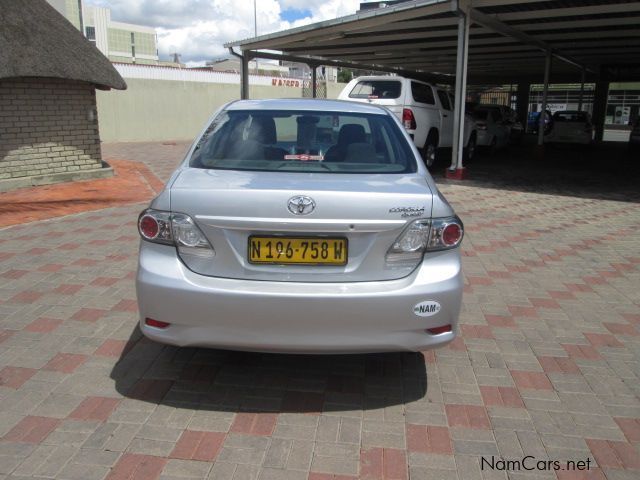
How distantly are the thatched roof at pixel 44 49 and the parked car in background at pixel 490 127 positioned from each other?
10651 mm

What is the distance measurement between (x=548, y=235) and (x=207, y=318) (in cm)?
577

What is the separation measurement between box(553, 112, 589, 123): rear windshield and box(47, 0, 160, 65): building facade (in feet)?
234

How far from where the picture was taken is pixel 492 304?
465 centimetres

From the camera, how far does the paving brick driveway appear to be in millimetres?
2576

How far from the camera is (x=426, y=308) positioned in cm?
279

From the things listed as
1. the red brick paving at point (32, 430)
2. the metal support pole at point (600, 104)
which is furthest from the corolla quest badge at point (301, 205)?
the metal support pole at point (600, 104)

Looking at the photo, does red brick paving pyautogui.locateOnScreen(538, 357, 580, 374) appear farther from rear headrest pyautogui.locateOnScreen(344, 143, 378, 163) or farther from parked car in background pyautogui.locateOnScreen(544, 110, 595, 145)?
parked car in background pyautogui.locateOnScreen(544, 110, 595, 145)

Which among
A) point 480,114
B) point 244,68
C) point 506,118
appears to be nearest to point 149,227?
point 244,68

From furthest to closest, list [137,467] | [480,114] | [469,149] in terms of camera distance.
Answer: [480,114], [469,149], [137,467]

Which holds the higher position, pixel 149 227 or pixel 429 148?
pixel 149 227

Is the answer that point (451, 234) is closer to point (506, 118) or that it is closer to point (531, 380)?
point (531, 380)

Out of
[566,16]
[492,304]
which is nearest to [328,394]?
[492,304]

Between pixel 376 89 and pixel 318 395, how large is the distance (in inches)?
397

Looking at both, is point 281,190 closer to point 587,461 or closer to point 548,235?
point 587,461
